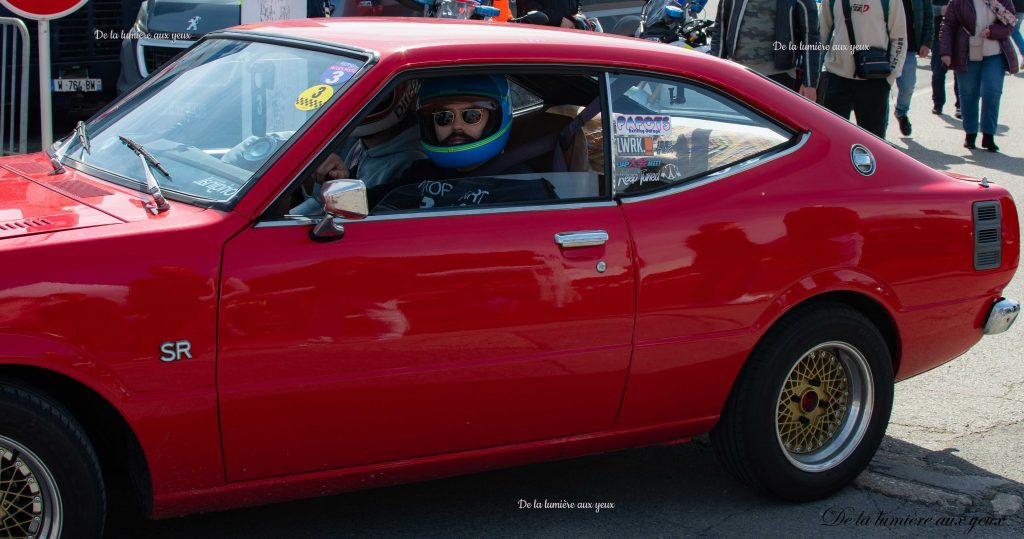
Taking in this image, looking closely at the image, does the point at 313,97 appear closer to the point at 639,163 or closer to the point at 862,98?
the point at 639,163

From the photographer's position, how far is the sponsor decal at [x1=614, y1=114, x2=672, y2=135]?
12.7 ft

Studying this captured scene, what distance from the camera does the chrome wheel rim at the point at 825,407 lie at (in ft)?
13.7

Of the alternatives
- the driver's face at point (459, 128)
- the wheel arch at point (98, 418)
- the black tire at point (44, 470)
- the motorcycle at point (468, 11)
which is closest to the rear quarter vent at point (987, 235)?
the driver's face at point (459, 128)

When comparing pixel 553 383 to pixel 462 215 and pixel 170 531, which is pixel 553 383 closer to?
pixel 462 215

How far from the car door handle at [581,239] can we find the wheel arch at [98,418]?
1362mm

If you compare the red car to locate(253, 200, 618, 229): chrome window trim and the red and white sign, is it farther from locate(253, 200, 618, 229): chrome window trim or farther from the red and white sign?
the red and white sign

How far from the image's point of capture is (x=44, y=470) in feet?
9.90

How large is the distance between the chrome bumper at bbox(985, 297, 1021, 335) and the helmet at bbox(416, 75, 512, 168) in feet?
6.74

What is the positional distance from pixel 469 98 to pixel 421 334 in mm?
960

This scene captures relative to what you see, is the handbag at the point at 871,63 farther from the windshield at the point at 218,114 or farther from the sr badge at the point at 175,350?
the sr badge at the point at 175,350

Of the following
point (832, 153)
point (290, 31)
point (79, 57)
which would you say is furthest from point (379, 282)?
point (79, 57)

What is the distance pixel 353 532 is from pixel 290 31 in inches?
67.6

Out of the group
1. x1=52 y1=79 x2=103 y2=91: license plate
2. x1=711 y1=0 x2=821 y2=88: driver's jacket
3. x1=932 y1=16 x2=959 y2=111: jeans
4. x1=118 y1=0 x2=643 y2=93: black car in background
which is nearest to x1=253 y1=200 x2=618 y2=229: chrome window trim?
x1=711 y1=0 x2=821 y2=88: driver's jacket

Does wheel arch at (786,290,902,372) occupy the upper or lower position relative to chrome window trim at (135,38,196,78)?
lower
